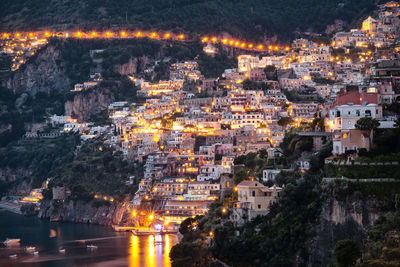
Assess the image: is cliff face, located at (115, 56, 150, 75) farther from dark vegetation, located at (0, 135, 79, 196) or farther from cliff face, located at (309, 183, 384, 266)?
cliff face, located at (309, 183, 384, 266)

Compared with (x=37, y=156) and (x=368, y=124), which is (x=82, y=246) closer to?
(x=368, y=124)

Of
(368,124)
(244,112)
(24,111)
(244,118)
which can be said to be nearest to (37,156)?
(24,111)

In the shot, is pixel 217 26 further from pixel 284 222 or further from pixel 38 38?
pixel 284 222

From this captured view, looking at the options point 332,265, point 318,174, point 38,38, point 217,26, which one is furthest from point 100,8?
point 332,265

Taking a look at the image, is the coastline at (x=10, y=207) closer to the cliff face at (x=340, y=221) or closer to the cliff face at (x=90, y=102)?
the cliff face at (x=90, y=102)

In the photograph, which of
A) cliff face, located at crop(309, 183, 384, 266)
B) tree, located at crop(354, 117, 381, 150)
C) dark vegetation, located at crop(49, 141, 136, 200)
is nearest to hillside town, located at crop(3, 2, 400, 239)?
tree, located at crop(354, 117, 381, 150)
